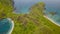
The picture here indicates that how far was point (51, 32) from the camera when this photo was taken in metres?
1.53

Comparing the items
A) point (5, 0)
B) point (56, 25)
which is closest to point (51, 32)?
point (56, 25)

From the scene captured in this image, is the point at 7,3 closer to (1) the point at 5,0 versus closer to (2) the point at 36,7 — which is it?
(1) the point at 5,0

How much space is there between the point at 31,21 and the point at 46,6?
9.5 inches

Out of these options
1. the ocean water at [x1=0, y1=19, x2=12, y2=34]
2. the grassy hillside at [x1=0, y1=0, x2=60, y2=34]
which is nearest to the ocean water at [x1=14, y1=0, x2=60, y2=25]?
the grassy hillside at [x1=0, y1=0, x2=60, y2=34]

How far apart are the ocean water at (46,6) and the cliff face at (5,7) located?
0.06 m

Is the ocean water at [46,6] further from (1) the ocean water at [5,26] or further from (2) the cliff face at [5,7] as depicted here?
(1) the ocean water at [5,26]

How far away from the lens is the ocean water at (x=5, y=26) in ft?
4.94

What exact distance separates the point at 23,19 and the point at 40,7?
24 cm

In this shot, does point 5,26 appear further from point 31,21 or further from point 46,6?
point 46,6

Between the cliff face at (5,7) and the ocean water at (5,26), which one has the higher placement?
the cliff face at (5,7)

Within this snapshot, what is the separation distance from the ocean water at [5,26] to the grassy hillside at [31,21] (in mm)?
55

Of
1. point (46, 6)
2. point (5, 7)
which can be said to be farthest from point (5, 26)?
point (46, 6)

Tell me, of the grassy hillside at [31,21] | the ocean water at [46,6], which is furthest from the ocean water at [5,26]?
the ocean water at [46,6]

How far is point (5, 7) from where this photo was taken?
156 cm
